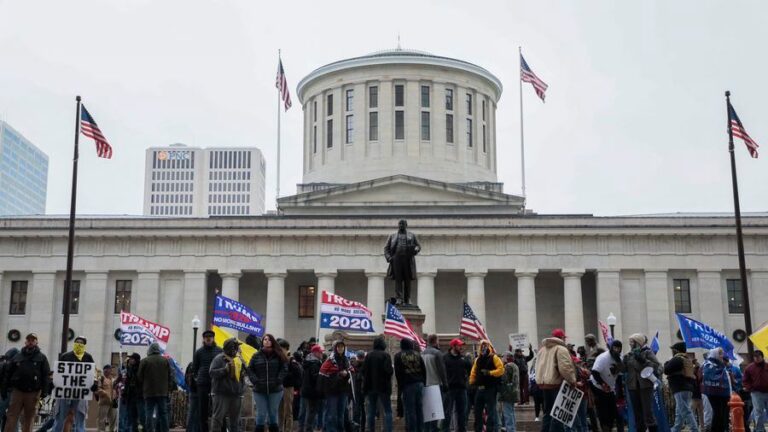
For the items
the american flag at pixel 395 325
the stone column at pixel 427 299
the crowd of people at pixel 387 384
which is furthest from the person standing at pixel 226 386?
the stone column at pixel 427 299

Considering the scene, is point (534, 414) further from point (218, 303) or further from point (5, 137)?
point (5, 137)

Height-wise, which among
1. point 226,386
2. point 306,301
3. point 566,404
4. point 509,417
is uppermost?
point 306,301

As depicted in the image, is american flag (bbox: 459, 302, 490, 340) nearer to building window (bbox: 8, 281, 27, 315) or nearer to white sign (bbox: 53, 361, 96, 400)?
white sign (bbox: 53, 361, 96, 400)

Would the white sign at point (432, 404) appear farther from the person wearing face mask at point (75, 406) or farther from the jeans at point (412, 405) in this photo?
the person wearing face mask at point (75, 406)

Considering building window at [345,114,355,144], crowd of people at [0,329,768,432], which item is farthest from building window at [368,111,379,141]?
crowd of people at [0,329,768,432]

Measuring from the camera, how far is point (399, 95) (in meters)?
63.4

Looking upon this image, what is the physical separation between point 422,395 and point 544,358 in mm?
2341

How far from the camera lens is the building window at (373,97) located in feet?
208

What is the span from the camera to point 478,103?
2549 inches

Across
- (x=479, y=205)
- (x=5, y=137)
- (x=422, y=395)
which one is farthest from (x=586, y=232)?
(x=5, y=137)

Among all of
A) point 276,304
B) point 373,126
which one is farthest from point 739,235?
point 373,126

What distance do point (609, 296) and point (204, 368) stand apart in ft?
119

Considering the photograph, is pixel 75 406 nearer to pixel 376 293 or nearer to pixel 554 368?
pixel 554 368

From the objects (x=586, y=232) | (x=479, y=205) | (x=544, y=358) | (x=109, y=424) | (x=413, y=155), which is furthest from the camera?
(x=413, y=155)
